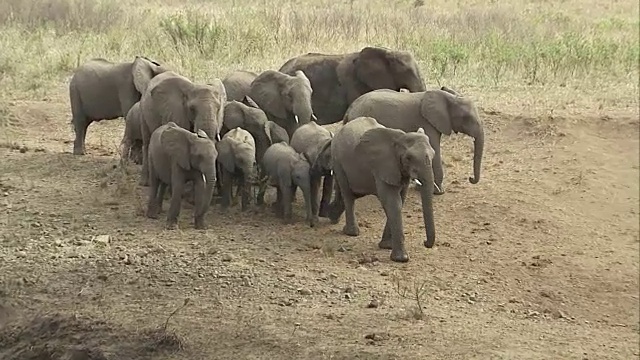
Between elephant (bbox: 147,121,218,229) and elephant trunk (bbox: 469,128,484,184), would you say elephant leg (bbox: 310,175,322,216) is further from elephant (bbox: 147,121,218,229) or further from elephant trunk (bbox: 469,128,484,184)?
elephant trunk (bbox: 469,128,484,184)

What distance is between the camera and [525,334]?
6.46 m

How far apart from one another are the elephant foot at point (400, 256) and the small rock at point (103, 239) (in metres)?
2.16

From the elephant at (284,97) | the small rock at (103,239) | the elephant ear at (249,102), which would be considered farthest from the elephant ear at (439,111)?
the small rock at (103,239)

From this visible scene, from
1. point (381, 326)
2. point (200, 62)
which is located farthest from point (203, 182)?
point (200, 62)

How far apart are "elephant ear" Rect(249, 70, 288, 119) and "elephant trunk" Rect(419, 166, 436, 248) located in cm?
253

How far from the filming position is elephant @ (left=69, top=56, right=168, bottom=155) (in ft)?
34.1

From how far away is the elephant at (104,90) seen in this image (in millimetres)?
10406

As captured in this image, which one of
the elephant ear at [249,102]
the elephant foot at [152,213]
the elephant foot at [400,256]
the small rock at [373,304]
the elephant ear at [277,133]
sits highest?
the elephant ear at [249,102]

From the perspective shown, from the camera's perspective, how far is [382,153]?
8016 millimetres

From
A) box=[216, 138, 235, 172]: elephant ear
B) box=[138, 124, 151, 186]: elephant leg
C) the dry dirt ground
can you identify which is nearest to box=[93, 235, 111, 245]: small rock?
the dry dirt ground

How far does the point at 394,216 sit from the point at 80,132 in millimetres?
4507

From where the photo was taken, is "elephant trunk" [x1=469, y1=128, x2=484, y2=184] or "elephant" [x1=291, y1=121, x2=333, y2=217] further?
"elephant trunk" [x1=469, y1=128, x2=484, y2=184]

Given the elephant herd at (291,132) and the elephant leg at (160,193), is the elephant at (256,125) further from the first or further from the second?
the elephant leg at (160,193)

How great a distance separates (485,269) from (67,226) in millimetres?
3322
